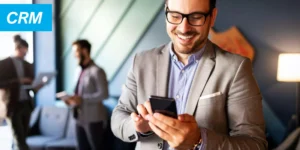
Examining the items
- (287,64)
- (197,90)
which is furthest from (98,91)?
(287,64)

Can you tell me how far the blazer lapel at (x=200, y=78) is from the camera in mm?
873

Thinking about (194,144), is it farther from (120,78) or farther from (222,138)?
(120,78)

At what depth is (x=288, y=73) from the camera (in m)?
1.69

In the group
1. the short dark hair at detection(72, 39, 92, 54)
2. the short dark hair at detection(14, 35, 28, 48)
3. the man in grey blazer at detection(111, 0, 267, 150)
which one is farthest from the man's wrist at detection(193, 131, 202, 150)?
the short dark hair at detection(14, 35, 28, 48)

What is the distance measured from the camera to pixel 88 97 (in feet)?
4.95

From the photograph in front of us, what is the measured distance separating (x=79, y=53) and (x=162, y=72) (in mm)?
731

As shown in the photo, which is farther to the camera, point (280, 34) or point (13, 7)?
point (280, 34)

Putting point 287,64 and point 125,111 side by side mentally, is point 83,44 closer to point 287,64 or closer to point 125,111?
point 125,111

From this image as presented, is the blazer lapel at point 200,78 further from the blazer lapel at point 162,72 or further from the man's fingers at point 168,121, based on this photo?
the man's fingers at point 168,121

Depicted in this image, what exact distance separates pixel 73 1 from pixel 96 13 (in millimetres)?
131

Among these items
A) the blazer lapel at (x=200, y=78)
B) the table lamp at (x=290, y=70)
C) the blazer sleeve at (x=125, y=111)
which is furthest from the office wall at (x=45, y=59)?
the table lamp at (x=290, y=70)

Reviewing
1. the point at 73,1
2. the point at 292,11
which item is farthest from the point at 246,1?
the point at 73,1

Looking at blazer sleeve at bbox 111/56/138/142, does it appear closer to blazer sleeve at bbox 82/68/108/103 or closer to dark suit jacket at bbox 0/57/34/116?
blazer sleeve at bbox 82/68/108/103

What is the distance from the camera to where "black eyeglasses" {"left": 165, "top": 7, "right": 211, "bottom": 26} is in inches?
32.7
